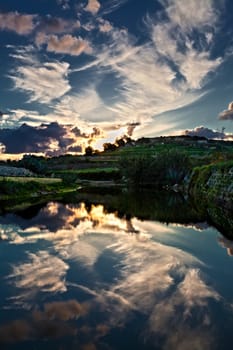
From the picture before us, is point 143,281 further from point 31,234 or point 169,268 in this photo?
point 31,234

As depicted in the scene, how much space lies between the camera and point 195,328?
24.5ft

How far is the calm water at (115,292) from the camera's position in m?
7.07

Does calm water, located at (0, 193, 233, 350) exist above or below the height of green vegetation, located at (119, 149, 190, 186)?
above

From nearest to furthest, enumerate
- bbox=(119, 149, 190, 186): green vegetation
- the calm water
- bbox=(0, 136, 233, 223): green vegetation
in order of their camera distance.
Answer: the calm water
bbox=(0, 136, 233, 223): green vegetation
bbox=(119, 149, 190, 186): green vegetation

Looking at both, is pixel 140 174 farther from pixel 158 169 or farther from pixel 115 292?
pixel 115 292

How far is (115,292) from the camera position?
969cm

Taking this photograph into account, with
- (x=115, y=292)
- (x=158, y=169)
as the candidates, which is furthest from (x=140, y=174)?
(x=115, y=292)

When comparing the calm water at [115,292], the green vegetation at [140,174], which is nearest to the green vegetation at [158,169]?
the green vegetation at [140,174]

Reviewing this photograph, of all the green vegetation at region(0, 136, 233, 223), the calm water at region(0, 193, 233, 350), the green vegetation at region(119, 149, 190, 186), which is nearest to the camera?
the calm water at region(0, 193, 233, 350)

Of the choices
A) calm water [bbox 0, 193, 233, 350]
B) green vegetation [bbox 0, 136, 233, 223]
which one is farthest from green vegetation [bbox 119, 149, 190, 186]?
calm water [bbox 0, 193, 233, 350]

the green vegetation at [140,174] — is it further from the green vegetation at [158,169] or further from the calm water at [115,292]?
the calm water at [115,292]

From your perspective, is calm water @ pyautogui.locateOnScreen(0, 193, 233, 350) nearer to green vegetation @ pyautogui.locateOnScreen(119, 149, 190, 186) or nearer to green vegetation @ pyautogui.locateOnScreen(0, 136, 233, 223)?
green vegetation @ pyautogui.locateOnScreen(0, 136, 233, 223)

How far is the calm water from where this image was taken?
23.2 feet

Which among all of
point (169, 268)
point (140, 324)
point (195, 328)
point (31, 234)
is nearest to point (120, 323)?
point (140, 324)
